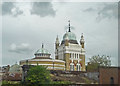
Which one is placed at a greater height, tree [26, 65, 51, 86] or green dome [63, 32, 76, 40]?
green dome [63, 32, 76, 40]

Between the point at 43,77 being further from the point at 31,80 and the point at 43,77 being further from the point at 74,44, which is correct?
the point at 74,44

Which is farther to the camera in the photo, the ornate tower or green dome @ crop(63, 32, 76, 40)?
green dome @ crop(63, 32, 76, 40)

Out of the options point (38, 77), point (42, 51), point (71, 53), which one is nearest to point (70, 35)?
point (71, 53)

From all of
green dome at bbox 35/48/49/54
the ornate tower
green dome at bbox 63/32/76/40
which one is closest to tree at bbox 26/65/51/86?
green dome at bbox 35/48/49/54

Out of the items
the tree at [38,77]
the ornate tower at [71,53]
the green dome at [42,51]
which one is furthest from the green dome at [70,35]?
the tree at [38,77]

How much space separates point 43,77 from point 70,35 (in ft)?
147

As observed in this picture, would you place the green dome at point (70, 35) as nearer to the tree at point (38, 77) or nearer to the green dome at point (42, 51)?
the green dome at point (42, 51)

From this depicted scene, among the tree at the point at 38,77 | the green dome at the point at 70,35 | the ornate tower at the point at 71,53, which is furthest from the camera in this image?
the green dome at the point at 70,35

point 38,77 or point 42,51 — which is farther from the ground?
point 42,51

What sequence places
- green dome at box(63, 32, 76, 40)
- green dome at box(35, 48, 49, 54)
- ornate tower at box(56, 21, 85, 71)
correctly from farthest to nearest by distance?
green dome at box(63, 32, 76, 40) < ornate tower at box(56, 21, 85, 71) < green dome at box(35, 48, 49, 54)

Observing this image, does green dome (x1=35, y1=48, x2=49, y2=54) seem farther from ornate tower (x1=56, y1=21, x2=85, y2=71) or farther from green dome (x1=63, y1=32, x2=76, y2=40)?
green dome (x1=63, y1=32, x2=76, y2=40)

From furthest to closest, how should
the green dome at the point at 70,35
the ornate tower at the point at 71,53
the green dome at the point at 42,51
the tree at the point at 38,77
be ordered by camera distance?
the green dome at the point at 70,35 → the ornate tower at the point at 71,53 → the green dome at the point at 42,51 → the tree at the point at 38,77

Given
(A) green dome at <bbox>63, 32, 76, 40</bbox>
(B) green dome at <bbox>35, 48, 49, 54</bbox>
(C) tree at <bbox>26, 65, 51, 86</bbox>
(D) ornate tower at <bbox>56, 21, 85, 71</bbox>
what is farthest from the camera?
(A) green dome at <bbox>63, 32, 76, 40</bbox>

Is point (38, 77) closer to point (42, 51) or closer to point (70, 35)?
point (42, 51)
